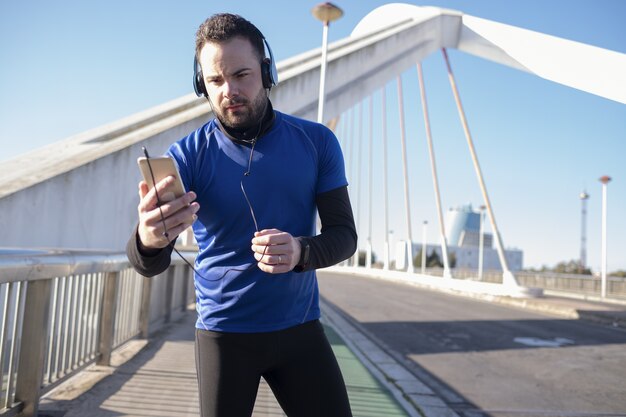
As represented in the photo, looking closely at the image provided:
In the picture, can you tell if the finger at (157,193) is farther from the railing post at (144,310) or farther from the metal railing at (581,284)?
the metal railing at (581,284)

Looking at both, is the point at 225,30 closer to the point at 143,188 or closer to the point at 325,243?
the point at 143,188

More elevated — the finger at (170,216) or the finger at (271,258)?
the finger at (170,216)

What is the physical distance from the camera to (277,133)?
2100mm

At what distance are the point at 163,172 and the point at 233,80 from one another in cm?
50

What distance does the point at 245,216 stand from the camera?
1942 millimetres

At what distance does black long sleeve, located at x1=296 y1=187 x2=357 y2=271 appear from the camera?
1.86 m

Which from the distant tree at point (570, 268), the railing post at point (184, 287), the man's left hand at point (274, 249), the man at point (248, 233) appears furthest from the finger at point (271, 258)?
the distant tree at point (570, 268)

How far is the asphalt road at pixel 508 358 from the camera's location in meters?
6.13

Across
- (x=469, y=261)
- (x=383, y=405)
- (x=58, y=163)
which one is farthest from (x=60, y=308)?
(x=469, y=261)

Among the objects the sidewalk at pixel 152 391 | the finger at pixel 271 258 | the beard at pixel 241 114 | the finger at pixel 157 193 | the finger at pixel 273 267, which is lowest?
the sidewalk at pixel 152 391

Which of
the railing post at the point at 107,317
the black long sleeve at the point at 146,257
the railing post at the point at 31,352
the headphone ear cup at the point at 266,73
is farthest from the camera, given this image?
the railing post at the point at 107,317

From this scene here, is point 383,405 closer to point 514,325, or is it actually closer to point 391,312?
point 514,325

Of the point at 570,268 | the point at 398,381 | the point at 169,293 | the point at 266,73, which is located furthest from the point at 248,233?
the point at 570,268

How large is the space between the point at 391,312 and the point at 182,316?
6.97m
